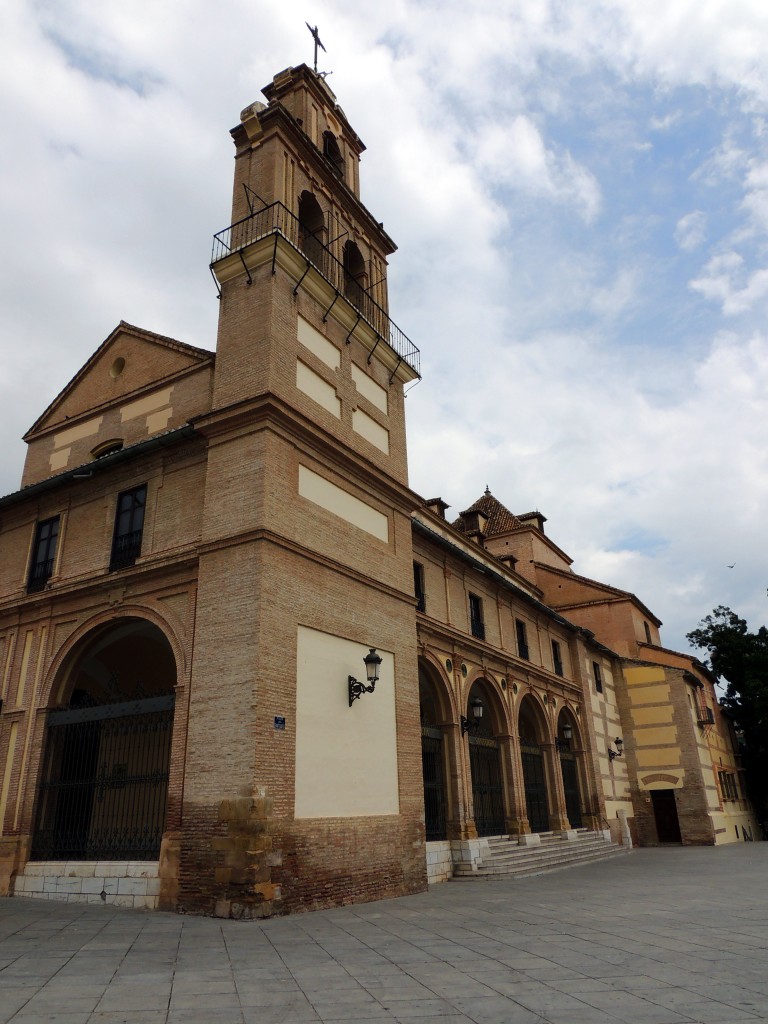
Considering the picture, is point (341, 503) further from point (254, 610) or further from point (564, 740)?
point (564, 740)

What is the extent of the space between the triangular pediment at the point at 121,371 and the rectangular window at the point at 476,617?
31.8ft

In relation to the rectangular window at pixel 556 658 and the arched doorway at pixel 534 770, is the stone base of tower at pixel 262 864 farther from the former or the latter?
the rectangular window at pixel 556 658

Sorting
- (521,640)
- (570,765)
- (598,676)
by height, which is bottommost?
(570,765)

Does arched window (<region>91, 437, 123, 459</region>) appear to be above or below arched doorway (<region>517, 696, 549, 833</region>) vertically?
above

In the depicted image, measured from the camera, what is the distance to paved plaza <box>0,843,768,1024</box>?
16.8 feet

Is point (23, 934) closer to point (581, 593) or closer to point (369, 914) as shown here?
point (369, 914)

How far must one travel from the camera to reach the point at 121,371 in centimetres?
1534

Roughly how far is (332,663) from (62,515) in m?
6.50

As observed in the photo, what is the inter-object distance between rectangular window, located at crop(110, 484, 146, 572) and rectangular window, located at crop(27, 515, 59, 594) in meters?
1.84

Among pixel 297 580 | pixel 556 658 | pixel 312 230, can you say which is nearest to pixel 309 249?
pixel 312 230

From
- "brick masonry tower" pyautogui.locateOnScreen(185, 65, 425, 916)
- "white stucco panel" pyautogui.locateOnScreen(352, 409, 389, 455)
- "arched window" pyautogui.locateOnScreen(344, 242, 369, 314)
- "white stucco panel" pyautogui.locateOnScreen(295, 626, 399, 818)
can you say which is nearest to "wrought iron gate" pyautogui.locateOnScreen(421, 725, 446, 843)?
"brick masonry tower" pyautogui.locateOnScreen(185, 65, 425, 916)

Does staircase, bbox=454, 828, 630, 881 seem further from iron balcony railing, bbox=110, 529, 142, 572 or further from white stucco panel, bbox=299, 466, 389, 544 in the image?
iron balcony railing, bbox=110, 529, 142, 572

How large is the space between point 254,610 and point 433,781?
8127 mm

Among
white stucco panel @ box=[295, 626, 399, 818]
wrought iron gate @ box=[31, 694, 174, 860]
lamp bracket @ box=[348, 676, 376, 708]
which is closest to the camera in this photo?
white stucco panel @ box=[295, 626, 399, 818]
